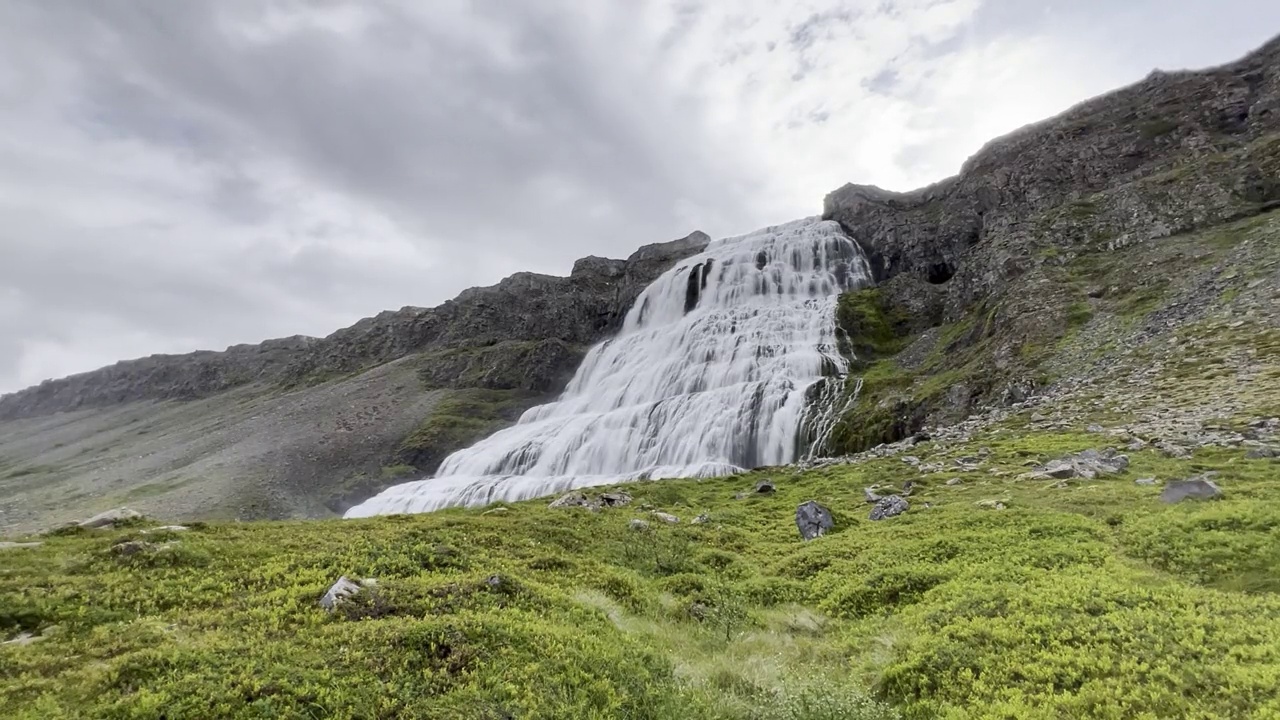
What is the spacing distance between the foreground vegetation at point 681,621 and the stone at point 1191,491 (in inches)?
16.6

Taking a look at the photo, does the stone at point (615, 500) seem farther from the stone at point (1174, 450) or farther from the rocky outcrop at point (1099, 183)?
the rocky outcrop at point (1099, 183)

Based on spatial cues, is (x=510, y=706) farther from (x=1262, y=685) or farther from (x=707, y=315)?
(x=707, y=315)

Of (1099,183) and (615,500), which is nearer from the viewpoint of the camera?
(615,500)

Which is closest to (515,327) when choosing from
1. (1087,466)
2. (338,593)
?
(1087,466)

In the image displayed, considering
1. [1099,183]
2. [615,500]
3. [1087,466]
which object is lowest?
[615,500]

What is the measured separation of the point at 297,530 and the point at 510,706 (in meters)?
12.7

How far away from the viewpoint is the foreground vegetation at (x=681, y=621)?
7.22 metres

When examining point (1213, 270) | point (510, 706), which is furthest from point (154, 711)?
point (1213, 270)

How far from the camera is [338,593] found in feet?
33.6

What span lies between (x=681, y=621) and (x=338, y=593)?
6.64 metres

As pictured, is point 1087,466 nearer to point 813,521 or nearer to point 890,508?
point 890,508

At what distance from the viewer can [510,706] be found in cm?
739

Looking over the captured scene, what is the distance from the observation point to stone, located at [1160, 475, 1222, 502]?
1484 centimetres

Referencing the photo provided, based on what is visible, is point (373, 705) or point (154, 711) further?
point (373, 705)
